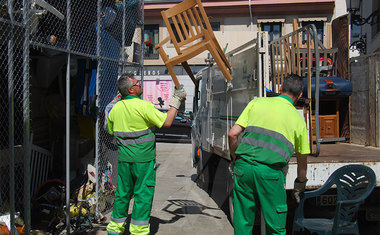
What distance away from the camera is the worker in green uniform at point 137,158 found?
12.5 ft

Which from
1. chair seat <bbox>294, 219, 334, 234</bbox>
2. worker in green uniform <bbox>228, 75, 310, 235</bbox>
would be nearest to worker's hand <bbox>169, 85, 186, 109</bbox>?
worker in green uniform <bbox>228, 75, 310, 235</bbox>

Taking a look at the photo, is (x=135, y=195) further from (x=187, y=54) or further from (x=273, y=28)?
(x=273, y=28)

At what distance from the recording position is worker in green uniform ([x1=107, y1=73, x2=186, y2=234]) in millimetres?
3818

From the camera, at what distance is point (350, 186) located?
12.6 feet

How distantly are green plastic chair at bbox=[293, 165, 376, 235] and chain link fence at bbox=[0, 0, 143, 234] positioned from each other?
2785 millimetres

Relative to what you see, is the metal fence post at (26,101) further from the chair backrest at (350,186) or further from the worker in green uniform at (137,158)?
the chair backrest at (350,186)

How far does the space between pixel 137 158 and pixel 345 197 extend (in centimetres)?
221

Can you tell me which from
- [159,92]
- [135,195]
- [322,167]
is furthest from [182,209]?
[159,92]

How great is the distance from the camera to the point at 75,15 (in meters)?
5.46

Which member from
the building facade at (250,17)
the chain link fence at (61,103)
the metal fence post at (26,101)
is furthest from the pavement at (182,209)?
the building facade at (250,17)

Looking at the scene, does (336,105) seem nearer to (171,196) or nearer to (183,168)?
(171,196)

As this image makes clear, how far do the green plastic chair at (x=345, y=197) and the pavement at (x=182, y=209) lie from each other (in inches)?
56.0

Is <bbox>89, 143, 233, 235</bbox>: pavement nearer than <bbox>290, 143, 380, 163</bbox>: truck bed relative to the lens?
No

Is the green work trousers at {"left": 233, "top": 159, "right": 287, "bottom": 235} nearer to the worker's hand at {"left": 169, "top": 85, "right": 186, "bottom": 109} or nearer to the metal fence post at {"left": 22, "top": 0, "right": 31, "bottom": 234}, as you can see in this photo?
the worker's hand at {"left": 169, "top": 85, "right": 186, "bottom": 109}
